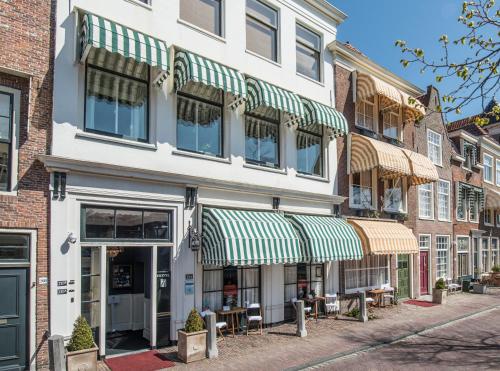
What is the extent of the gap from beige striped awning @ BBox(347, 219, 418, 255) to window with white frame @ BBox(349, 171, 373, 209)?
0.85 meters

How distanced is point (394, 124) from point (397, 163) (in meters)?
3.45

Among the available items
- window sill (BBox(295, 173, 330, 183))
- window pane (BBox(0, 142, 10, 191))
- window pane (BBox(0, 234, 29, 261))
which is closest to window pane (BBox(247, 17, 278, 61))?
window sill (BBox(295, 173, 330, 183))

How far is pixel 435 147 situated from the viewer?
25.2 metres

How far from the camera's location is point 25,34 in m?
9.65

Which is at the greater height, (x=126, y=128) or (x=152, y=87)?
(x=152, y=87)

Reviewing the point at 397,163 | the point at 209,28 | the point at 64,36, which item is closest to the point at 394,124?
the point at 397,163

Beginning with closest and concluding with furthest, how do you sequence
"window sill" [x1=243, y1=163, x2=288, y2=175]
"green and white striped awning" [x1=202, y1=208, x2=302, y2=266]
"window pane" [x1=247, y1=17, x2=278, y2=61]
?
"green and white striped awning" [x1=202, y1=208, x2=302, y2=266], "window sill" [x1=243, y1=163, x2=288, y2=175], "window pane" [x1=247, y1=17, x2=278, y2=61]

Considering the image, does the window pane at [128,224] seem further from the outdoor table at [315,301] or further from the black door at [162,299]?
the outdoor table at [315,301]

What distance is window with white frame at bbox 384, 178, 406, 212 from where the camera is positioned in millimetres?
20406

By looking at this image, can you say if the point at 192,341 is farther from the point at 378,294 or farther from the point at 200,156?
the point at 378,294

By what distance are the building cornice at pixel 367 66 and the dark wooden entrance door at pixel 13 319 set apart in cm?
1442

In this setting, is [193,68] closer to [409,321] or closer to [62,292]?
[62,292]

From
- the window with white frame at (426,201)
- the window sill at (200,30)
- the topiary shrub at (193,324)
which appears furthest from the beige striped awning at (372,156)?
the topiary shrub at (193,324)

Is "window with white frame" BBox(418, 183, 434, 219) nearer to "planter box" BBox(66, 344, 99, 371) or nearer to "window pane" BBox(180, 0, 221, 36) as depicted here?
"window pane" BBox(180, 0, 221, 36)
